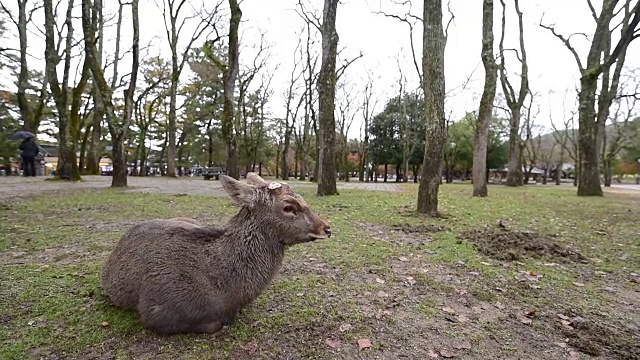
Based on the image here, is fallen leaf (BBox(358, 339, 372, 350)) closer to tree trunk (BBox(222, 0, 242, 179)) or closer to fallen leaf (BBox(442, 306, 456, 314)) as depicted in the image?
fallen leaf (BBox(442, 306, 456, 314))

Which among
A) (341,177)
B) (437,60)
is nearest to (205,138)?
(341,177)

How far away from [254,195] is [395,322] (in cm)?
166

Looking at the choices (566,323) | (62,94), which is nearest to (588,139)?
(566,323)

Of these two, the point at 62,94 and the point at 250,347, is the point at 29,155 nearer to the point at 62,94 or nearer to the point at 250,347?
the point at 62,94

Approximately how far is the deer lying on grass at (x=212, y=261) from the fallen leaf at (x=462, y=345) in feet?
4.31

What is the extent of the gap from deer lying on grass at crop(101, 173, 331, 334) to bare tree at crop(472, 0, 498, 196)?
12976 millimetres

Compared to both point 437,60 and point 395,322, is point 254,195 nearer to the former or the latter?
point 395,322

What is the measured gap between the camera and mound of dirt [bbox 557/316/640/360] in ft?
8.86

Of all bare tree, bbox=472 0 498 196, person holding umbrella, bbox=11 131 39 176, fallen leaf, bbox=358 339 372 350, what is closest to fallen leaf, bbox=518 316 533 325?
fallen leaf, bbox=358 339 372 350

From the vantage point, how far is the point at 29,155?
21000 millimetres

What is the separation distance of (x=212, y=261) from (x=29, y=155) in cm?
2467

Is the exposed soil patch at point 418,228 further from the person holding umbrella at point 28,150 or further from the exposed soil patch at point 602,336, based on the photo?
the person holding umbrella at point 28,150

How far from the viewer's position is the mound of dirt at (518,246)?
525cm

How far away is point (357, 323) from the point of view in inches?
121
